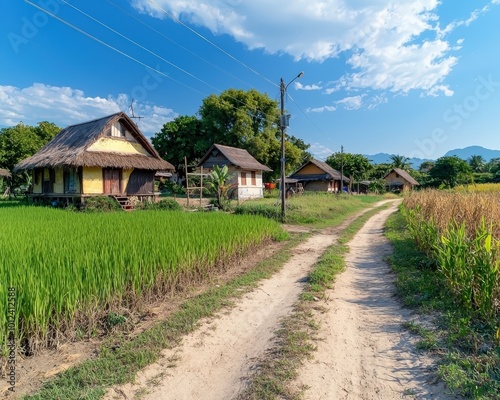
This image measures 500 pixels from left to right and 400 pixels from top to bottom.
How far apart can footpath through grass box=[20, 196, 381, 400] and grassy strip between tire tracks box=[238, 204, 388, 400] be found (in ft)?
3.33

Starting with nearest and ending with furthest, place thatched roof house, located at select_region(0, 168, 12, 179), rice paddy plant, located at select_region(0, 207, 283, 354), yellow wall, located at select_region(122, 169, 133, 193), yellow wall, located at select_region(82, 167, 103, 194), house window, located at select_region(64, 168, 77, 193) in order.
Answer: rice paddy plant, located at select_region(0, 207, 283, 354) → yellow wall, located at select_region(82, 167, 103, 194) → house window, located at select_region(64, 168, 77, 193) → yellow wall, located at select_region(122, 169, 133, 193) → thatched roof house, located at select_region(0, 168, 12, 179)

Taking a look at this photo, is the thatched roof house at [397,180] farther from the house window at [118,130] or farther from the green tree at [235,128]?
the house window at [118,130]

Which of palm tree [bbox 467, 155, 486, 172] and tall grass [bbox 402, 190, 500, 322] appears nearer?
tall grass [bbox 402, 190, 500, 322]

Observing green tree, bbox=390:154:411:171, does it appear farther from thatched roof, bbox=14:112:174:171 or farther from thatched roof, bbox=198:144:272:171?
thatched roof, bbox=14:112:174:171

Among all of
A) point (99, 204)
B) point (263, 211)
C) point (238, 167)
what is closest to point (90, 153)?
point (99, 204)

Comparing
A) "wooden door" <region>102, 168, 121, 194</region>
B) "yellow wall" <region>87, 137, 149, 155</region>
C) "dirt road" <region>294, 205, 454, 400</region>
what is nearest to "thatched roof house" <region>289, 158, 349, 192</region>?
"yellow wall" <region>87, 137, 149, 155</region>

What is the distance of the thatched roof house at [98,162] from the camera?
16.1m

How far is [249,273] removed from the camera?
597 centimetres

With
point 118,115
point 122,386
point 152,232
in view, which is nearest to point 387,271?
point 152,232

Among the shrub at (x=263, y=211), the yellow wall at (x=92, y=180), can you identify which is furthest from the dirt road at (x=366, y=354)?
the yellow wall at (x=92, y=180)

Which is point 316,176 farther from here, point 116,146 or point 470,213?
point 470,213

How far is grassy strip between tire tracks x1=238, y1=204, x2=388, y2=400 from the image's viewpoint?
8.28 feet

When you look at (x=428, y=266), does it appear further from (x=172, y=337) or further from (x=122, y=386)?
(x=122, y=386)

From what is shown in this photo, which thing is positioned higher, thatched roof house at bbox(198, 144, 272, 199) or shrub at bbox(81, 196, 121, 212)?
thatched roof house at bbox(198, 144, 272, 199)
